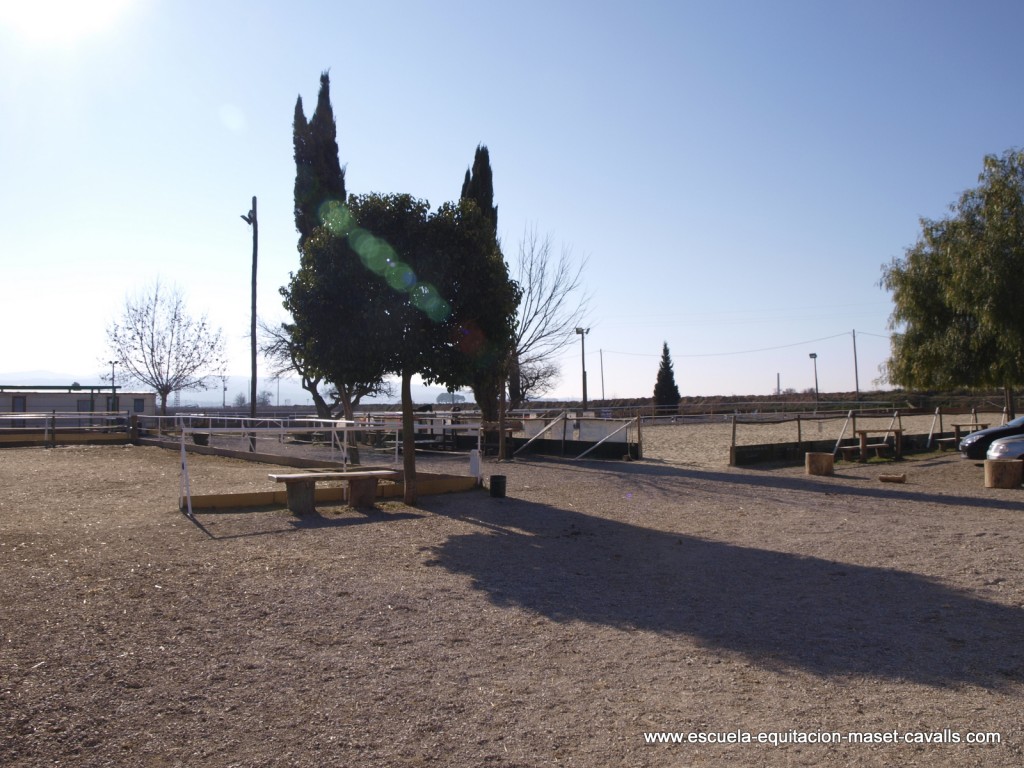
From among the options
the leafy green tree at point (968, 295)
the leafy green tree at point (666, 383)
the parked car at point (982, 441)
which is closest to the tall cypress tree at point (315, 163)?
the leafy green tree at point (968, 295)

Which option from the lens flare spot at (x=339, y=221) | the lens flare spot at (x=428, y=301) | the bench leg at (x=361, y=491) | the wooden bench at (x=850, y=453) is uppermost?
the lens flare spot at (x=339, y=221)

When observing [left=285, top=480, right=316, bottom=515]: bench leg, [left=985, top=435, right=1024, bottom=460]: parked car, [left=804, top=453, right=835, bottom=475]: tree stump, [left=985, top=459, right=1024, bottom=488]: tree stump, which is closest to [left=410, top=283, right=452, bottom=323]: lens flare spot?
[left=285, top=480, right=316, bottom=515]: bench leg

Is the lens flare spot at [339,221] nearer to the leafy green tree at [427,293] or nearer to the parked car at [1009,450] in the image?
the leafy green tree at [427,293]

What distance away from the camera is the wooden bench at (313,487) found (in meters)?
10.5

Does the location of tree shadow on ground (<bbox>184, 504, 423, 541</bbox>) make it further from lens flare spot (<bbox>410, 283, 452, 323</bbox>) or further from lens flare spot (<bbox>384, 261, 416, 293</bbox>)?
lens flare spot (<bbox>384, 261, 416, 293</bbox>)

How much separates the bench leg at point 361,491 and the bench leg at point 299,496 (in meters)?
0.77

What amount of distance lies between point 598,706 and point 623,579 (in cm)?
323

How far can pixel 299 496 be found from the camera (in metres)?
10.5

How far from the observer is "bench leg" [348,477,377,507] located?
36.9ft

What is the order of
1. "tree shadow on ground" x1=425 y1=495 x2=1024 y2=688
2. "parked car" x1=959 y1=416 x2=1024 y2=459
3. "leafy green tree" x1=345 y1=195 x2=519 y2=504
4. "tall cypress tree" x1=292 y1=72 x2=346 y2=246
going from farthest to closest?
1. "tall cypress tree" x1=292 y1=72 x2=346 y2=246
2. "parked car" x1=959 y1=416 x2=1024 y2=459
3. "leafy green tree" x1=345 y1=195 x2=519 y2=504
4. "tree shadow on ground" x1=425 y1=495 x2=1024 y2=688

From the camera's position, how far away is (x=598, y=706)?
4422mm

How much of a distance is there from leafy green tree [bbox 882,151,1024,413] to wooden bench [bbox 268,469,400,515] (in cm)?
1298

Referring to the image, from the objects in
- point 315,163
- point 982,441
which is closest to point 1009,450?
point 982,441

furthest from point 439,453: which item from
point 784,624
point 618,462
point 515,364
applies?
point 784,624
